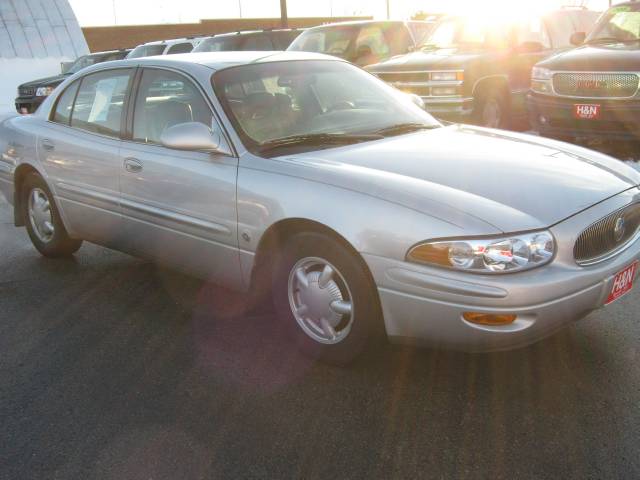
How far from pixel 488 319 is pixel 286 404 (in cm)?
98

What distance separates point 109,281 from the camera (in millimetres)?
5281

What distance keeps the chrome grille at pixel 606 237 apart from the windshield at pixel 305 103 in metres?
1.50

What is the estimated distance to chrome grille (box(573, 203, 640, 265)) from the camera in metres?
3.29

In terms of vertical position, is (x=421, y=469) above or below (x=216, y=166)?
below

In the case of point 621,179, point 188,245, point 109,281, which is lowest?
point 109,281

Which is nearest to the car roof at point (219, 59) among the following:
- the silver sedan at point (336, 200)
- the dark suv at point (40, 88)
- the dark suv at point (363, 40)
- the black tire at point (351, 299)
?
the silver sedan at point (336, 200)

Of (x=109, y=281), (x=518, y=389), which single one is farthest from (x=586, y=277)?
(x=109, y=281)

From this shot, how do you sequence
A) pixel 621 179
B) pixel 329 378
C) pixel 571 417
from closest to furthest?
pixel 571 417
pixel 329 378
pixel 621 179

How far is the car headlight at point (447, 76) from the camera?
32.2ft

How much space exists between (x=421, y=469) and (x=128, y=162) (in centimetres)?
277

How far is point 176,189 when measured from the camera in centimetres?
425

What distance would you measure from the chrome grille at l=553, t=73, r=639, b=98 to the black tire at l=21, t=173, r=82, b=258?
19.1ft

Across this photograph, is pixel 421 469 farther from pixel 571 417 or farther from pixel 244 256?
pixel 244 256

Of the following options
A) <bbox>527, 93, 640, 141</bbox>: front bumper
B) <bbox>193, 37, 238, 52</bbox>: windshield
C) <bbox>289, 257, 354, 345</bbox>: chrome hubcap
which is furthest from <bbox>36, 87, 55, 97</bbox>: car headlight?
<bbox>289, 257, 354, 345</bbox>: chrome hubcap
